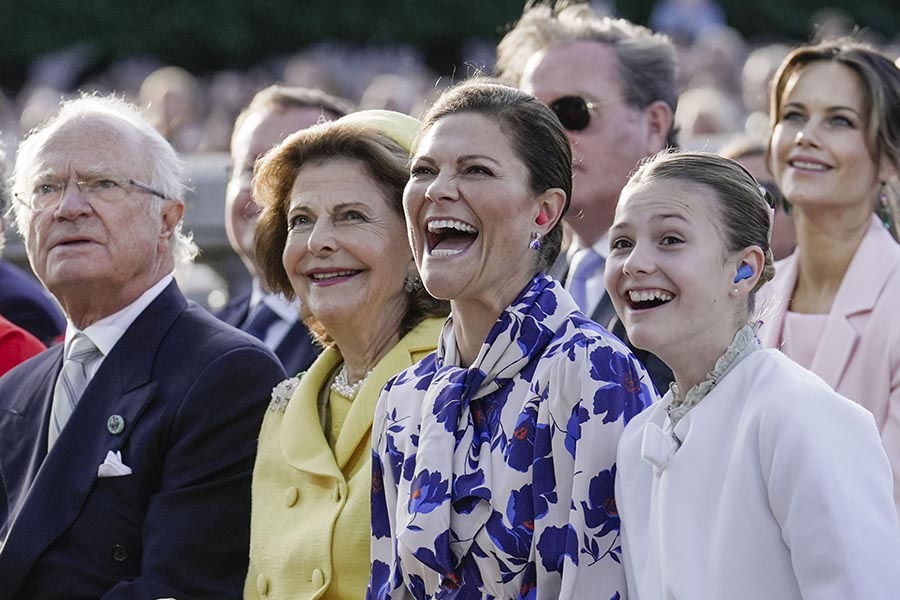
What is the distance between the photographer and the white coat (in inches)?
128

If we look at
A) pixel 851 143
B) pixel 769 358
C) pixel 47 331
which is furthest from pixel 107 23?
pixel 769 358

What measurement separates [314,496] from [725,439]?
4.58ft

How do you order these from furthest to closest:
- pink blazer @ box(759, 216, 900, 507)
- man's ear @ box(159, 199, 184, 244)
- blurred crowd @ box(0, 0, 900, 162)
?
blurred crowd @ box(0, 0, 900, 162) → man's ear @ box(159, 199, 184, 244) → pink blazer @ box(759, 216, 900, 507)

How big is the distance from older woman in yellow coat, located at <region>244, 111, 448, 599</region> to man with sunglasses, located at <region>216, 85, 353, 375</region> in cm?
146

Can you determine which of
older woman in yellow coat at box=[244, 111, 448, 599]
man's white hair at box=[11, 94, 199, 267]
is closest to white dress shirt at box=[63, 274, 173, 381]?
man's white hair at box=[11, 94, 199, 267]

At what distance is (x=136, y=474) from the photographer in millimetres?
4625

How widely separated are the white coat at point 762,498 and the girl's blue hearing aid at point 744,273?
0.55 ft

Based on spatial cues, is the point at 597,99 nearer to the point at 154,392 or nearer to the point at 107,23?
the point at 154,392

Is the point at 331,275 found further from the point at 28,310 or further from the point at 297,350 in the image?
the point at 28,310

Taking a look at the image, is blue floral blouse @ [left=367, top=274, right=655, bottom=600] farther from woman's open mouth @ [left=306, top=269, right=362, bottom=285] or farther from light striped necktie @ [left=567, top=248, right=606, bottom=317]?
light striped necktie @ [left=567, top=248, right=606, bottom=317]

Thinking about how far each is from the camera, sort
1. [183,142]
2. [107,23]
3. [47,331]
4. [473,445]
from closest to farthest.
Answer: [473,445], [47,331], [183,142], [107,23]

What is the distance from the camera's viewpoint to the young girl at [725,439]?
3254 millimetres

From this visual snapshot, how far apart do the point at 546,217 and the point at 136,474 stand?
145 cm

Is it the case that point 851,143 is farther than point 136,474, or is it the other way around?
point 851,143
